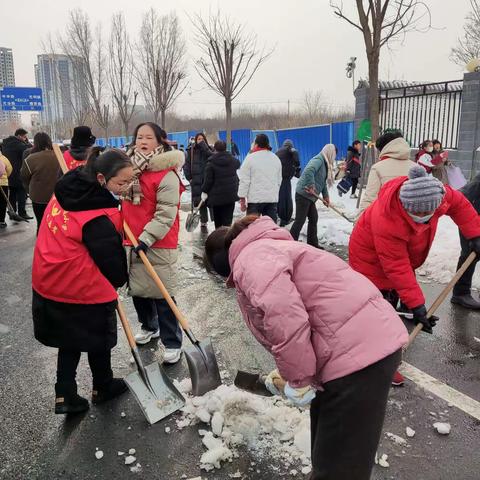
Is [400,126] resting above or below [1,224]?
above

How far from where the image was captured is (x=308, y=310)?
1.66 m

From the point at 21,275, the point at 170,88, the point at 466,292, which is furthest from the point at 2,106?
the point at 466,292

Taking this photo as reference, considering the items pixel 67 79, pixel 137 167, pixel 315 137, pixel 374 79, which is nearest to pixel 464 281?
pixel 137 167

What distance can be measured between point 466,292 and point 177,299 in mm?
3028

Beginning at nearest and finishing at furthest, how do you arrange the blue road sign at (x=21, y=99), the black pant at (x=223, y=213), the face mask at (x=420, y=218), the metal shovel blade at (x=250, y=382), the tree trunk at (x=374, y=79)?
the metal shovel blade at (x=250, y=382) → the face mask at (x=420, y=218) → the black pant at (x=223, y=213) → the tree trunk at (x=374, y=79) → the blue road sign at (x=21, y=99)

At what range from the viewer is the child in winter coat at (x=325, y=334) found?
61.6 inches

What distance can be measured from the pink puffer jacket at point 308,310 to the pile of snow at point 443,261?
4.08m

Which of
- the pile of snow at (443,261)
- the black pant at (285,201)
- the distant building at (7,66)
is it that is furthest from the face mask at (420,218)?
the distant building at (7,66)

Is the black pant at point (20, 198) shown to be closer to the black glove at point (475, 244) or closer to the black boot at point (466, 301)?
the black boot at point (466, 301)

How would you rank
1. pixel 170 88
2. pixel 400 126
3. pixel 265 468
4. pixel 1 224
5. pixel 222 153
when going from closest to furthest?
1. pixel 265 468
2. pixel 222 153
3. pixel 1 224
4. pixel 400 126
5. pixel 170 88

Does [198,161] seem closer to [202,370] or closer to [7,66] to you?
[202,370]

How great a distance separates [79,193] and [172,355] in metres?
1.59

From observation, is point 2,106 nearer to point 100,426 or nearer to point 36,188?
point 36,188

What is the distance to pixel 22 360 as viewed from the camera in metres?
3.75
